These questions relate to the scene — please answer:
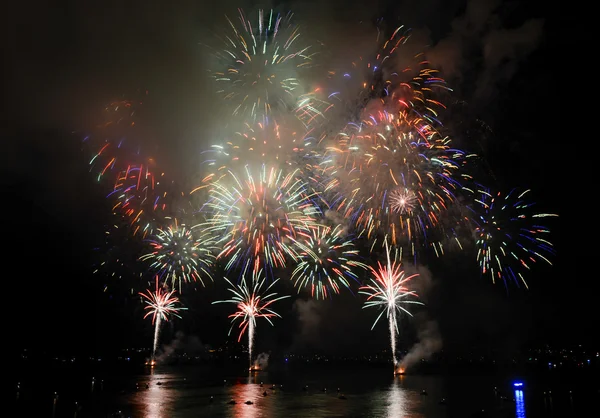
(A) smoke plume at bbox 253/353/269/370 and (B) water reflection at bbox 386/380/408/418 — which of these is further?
(A) smoke plume at bbox 253/353/269/370

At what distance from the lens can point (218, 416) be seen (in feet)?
157

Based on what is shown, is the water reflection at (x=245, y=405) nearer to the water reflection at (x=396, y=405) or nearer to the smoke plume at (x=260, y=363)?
the water reflection at (x=396, y=405)

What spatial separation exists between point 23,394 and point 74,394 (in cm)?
619

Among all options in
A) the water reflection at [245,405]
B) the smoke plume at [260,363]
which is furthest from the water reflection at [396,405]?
the smoke plume at [260,363]

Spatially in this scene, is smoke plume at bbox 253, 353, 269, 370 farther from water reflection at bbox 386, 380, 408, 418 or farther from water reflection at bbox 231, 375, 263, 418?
water reflection at bbox 386, 380, 408, 418

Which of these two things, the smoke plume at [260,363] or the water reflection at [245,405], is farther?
the smoke plume at [260,363]

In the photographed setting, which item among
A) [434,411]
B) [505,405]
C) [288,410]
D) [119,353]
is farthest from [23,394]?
[119,353]

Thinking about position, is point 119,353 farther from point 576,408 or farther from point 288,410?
point 576,408

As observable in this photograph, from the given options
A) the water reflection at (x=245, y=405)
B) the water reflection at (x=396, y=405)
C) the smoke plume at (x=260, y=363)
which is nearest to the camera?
the water reflection at (x=245, y=405)

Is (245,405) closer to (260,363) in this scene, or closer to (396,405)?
(396,405)

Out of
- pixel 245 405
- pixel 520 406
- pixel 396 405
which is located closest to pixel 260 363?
pixel 245 405

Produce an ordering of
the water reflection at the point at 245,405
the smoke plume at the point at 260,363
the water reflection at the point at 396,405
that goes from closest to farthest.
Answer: the water reflection at the point at 245,405
the water reflection at the point at 396,405
the smoke plume at the point at 260,363

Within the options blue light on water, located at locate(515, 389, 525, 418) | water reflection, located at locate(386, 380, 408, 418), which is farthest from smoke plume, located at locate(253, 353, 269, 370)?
blue light on water, located at locate(515, 389, 525, 418)

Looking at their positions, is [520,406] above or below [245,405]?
above
